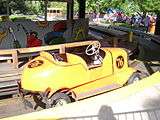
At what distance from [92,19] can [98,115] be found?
1385 inches

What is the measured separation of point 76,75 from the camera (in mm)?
7949

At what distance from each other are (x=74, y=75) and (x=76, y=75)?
0.19 feet

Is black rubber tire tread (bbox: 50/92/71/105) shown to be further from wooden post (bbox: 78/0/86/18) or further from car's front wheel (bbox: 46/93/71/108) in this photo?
wooden post (bbox: 78/0/86/18)

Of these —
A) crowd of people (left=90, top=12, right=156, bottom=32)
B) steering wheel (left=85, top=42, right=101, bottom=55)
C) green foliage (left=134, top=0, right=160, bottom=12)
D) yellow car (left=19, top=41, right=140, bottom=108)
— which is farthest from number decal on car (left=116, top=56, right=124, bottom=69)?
crowd of people (left=90, top=12, right=156, bottom=32)

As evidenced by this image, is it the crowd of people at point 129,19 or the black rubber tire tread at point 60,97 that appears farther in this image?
the crowd of people at point 129,19

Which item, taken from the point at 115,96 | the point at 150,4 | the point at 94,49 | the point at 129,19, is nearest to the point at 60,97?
the point at 115,96

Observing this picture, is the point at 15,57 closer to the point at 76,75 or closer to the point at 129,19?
the point at 76,75

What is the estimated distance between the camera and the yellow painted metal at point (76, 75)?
746cm

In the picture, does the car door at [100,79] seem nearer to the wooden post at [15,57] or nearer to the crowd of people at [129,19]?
the wooden post at [15,57]

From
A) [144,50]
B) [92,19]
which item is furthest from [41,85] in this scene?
[92,19]

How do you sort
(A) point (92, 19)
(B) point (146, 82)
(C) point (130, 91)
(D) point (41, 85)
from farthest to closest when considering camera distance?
(A) point (92, 19) < (B) point (146, 82) < (C) point (130, 91) < (D) point (41, 85)

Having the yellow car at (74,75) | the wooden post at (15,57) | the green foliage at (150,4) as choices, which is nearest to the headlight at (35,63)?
the yellow car at (74,75)

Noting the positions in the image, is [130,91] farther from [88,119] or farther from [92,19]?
[92,19]

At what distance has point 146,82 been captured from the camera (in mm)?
8758
